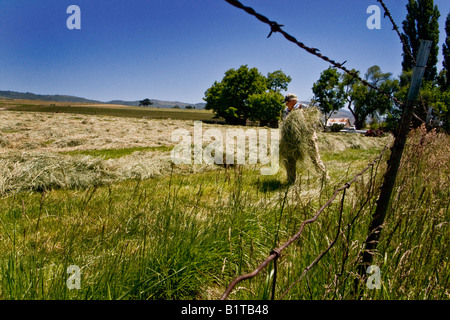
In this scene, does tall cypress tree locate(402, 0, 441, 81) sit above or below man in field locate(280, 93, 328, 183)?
above

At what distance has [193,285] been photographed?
1.92 m

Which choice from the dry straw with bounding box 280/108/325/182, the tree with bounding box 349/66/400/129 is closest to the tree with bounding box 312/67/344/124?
the tree with bounding box 349/66/400/129

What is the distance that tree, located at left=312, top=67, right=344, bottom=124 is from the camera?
4819 cm

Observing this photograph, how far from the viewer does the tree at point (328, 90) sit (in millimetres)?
48194

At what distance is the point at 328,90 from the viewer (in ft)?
166

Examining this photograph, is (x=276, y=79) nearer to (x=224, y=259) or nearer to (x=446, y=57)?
(x=446, y=57)

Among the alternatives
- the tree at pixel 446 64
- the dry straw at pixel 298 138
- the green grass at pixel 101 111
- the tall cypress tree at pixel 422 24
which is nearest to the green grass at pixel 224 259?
the dry straw at pixel 298 138

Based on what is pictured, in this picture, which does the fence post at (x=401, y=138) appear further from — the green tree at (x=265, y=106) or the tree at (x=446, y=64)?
the green tree at (x=265, y=106)

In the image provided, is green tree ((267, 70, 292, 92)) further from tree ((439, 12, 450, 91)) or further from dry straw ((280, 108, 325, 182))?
dry straw ((280, 108, 325, 182))

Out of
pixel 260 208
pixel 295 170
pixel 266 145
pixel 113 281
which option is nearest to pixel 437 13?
pixel 266 145
